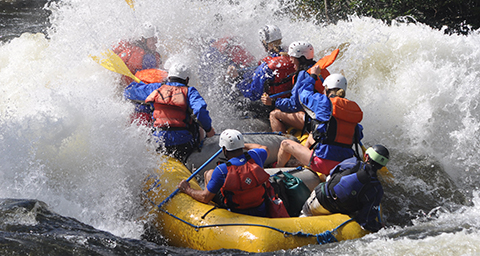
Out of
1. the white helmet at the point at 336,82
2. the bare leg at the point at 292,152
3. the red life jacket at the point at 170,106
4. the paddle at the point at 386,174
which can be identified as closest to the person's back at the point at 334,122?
the white helmet at the point at 336,82

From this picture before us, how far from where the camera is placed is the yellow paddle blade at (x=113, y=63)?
18.5 ft

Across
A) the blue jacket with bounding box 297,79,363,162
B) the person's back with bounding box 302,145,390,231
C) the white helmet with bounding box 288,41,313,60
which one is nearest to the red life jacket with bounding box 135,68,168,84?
the white helmet with bounding box 288,41,313,60

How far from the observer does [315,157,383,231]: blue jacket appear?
3566 millimetres

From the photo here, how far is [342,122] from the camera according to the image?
437 cm

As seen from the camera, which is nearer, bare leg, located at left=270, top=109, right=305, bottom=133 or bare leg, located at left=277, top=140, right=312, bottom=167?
bare leg, located at left=277, top=140, right=312, bottom=167

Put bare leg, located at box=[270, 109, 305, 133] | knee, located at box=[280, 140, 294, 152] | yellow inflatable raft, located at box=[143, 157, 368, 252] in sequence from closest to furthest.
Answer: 1. yellow inflatable raft, located at box=[143, 157, 368, 252]
2. knee, located at box=[280, 140, 294, 152]
3. bare leg, located at box=[270, 109, 305, 133]

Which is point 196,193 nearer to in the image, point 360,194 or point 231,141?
point 231,141

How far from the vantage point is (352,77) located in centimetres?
706

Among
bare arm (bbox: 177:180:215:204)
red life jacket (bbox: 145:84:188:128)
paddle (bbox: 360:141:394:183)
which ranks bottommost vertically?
paddle (bbox: 360:141:394:183)

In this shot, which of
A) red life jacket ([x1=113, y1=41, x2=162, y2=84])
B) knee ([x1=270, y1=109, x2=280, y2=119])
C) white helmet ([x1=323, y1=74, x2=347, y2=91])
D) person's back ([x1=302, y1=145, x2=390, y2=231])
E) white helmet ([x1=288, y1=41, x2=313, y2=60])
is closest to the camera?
person's back ([x1=302, y1=145, x2=390, y2=231])

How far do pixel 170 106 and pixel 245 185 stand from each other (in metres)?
1.47

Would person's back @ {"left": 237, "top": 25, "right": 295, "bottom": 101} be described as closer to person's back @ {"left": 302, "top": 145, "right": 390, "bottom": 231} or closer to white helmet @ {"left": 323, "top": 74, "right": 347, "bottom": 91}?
white helmet @ {"left": 323, "top": 74, "right": 347, "bottom": 91}

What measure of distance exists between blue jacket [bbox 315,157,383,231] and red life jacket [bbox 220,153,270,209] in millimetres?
638

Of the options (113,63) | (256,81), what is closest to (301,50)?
(256,81)
